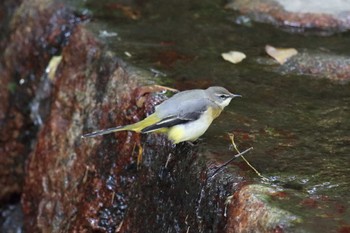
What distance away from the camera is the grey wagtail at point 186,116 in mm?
4973

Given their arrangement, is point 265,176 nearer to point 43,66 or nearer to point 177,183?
point 177,183

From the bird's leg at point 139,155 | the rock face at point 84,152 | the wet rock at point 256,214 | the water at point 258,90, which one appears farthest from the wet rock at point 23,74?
the wet rock at point 256,214

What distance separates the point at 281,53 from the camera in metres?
6.98

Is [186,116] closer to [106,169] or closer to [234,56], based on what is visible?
[106,169]

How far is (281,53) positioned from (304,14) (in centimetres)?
98

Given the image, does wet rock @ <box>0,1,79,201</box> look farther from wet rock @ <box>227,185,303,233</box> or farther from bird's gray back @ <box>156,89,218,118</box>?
wet rock @ <box>227,185,303,233</box>

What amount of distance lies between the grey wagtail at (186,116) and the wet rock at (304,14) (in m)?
2.90

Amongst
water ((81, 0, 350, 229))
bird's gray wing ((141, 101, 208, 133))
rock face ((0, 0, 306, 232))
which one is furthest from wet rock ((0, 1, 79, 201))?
bird's gray wing ((141, 101, 208, 133))

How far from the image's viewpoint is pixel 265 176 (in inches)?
180

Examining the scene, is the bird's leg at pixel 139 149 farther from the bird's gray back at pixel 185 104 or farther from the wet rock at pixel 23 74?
the wet rock at pixel 23 74

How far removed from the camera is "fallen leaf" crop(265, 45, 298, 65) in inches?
272

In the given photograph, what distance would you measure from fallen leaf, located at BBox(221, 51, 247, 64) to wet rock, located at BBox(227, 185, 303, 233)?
2.64 meters

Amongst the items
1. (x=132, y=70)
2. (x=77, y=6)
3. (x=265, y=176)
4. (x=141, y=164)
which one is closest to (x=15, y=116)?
(x=77, y=6)

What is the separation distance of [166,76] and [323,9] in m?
2.29
